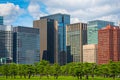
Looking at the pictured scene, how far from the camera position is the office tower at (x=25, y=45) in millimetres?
173875

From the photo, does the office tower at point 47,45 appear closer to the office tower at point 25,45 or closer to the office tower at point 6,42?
the office tower at point 25,45

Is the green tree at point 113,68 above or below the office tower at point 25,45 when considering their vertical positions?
below

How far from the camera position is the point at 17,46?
17388cm

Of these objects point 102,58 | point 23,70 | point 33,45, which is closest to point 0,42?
point 33,45

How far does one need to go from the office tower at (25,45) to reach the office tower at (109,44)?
1445 inches

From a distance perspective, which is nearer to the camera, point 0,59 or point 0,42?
point 0,59

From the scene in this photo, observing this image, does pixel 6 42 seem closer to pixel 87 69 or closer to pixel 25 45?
pixel 25 45

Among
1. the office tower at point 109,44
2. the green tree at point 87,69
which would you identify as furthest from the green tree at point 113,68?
the office tower at point 109,44

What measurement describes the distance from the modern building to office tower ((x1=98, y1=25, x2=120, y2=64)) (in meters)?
14.9

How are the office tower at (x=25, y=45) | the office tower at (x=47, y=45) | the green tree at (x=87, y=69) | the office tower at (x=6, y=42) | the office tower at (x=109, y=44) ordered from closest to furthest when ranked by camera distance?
the green tree at (x=87, y=69), the office tower at (x=109, y=44), the office tower at (x=25, y=45), the office tower at (x=6, y=42), the office tower at (x=47, y=45)

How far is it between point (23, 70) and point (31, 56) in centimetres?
8793

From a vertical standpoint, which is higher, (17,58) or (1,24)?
(1,24)

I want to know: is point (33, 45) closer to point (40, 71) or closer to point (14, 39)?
point (14, 39)

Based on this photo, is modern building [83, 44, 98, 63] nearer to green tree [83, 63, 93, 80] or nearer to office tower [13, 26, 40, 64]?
office tower [13, 26, 40, 64]
